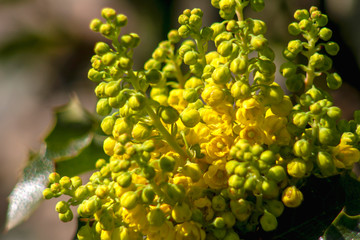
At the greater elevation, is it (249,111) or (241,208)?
(249,111)

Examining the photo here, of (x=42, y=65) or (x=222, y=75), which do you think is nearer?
(x=222, y=75)

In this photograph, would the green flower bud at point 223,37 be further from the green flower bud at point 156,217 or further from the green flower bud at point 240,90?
the green flower bud at point 156,217

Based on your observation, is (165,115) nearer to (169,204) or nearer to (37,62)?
(169,204)

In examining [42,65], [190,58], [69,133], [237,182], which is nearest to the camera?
[237,182]

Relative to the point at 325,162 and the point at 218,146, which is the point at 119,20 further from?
the point at 325,162

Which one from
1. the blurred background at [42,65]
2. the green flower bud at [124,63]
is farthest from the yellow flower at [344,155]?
the blurred background at [42,65]

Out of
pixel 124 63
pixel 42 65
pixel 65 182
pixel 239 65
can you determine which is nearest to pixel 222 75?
pixel 239 65
